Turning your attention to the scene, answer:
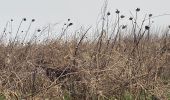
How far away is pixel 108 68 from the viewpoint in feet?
13.8

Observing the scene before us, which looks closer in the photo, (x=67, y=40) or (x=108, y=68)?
(x=108, y=68)

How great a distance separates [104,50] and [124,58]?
1.29ft

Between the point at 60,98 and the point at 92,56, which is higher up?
the point at 92,56

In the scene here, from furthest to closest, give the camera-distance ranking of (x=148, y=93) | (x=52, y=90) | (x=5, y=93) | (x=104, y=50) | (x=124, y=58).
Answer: (x=104, y=50)
(x=124, y=58)
(x=148, y=93)
(x=52, y=90)
(x=5, y=93)

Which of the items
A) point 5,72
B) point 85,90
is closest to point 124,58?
point 85,90

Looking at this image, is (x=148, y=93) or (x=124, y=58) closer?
(x=148, y=93)

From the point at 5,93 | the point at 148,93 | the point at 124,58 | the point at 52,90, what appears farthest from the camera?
the point at 124,58

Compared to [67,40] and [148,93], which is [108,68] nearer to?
[148,93]

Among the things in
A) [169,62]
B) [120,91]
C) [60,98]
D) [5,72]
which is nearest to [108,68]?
[120,91]

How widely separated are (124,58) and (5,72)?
51.3 inches

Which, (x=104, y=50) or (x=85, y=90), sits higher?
(x=104, y=50)

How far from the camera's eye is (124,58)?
4.47 m

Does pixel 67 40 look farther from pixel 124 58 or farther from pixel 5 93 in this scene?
pixel 5 93

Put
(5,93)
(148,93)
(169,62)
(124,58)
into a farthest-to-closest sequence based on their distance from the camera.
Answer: (169,62) < (124,58) < (148,93) < (5,93)
